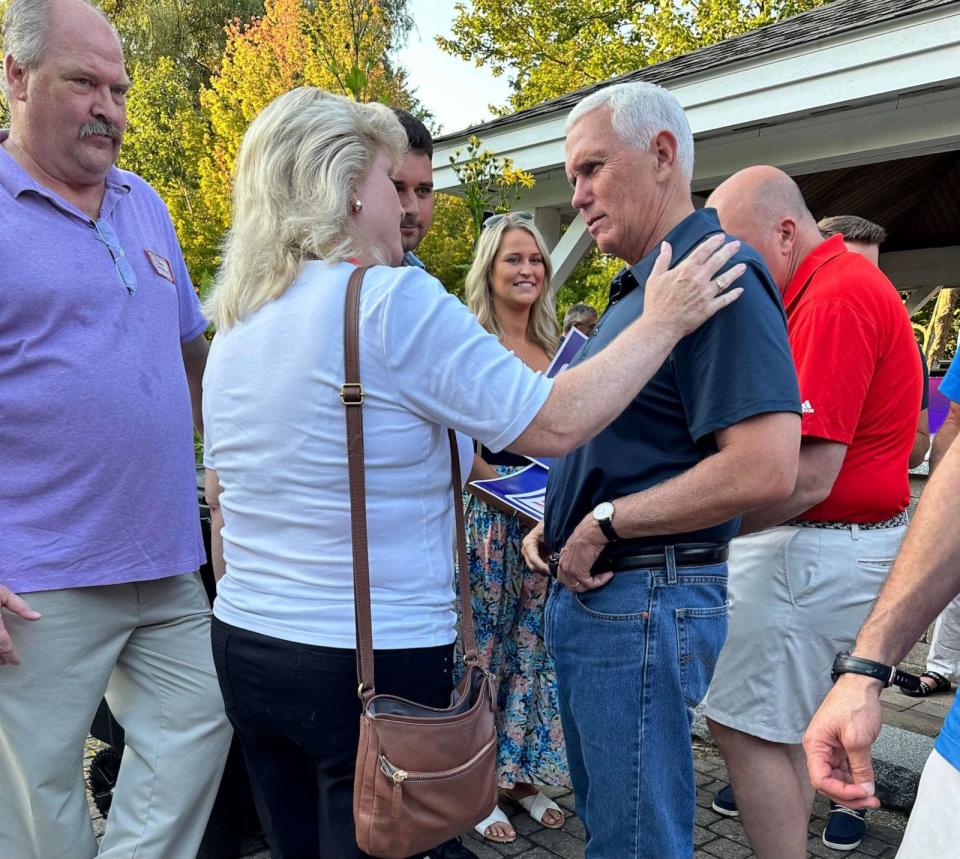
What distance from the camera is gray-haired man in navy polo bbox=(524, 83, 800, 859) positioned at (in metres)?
1.76

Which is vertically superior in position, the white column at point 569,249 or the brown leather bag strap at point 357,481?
the white column at point 569,249

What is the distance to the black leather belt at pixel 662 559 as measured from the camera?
189 cm

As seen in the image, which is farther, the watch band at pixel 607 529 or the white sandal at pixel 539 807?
the white sandal at pixel 539 807

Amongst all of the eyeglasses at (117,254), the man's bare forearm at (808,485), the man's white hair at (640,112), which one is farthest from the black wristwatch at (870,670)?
the eyeglasses at (117,254)

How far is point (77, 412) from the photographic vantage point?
2.01 m

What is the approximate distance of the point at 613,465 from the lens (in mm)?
1911

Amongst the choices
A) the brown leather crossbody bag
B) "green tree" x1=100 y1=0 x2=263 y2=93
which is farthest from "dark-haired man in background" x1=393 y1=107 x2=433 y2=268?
"green tree" x1=100 y1=0 x2=263 y2=93

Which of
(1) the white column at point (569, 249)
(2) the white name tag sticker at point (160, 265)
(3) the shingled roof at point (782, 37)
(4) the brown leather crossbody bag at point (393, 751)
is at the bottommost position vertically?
(4) the brown leather crossbody bag at point (393, 751)

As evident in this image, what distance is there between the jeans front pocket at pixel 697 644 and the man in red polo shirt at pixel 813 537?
576 mm

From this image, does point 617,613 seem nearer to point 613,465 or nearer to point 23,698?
point 613,465

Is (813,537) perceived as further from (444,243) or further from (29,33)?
(444,243)

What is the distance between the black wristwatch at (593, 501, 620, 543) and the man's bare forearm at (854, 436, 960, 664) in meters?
0.62

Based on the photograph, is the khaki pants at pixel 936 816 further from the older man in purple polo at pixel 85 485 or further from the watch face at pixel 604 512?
the older man in purple polo at pixel 85 485

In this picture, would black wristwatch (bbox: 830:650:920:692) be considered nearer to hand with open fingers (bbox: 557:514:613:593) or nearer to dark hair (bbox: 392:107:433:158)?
hand with open fingers (bbox: 557:514:613:593)
